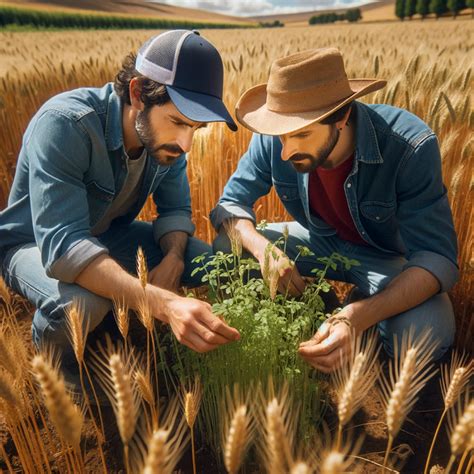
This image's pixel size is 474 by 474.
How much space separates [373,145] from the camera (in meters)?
1.53

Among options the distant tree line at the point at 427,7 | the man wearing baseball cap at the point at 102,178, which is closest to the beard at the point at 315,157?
the man wearing baseball cap at the point at 102,178

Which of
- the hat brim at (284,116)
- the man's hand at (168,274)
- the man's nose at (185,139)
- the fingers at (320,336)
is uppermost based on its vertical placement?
the hat brim at (284,116)

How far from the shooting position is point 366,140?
1520mm

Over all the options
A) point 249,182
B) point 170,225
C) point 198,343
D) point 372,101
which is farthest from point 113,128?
point 372,101

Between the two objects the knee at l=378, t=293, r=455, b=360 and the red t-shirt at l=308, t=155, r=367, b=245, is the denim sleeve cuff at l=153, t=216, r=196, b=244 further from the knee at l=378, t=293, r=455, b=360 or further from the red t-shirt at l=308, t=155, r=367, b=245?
the knee at l=378, t=293, r=455, b=360

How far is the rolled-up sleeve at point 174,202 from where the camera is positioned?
191 cm

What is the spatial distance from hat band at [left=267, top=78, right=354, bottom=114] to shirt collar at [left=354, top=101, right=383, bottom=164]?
0.50 ft

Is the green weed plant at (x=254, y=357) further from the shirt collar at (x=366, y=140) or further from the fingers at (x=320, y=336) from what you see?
the shirt collar at (x=366, y=140)

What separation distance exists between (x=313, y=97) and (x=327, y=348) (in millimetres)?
709

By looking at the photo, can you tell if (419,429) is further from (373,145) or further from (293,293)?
(373,145)

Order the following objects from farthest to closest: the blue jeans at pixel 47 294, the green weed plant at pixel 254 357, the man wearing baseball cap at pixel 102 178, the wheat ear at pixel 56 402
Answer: the blue jeans at pixel 47 294 < the man wearing baseball cap at pixel 102 178 < the green weed plant at pixel 254 357 < the wheat ear at pixel 56 402

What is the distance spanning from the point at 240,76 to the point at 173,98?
71.0 inches

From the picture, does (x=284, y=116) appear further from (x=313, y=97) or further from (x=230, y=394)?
(x=230, y=394)

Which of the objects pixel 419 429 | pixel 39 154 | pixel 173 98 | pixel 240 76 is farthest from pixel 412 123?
pixel 240 76
